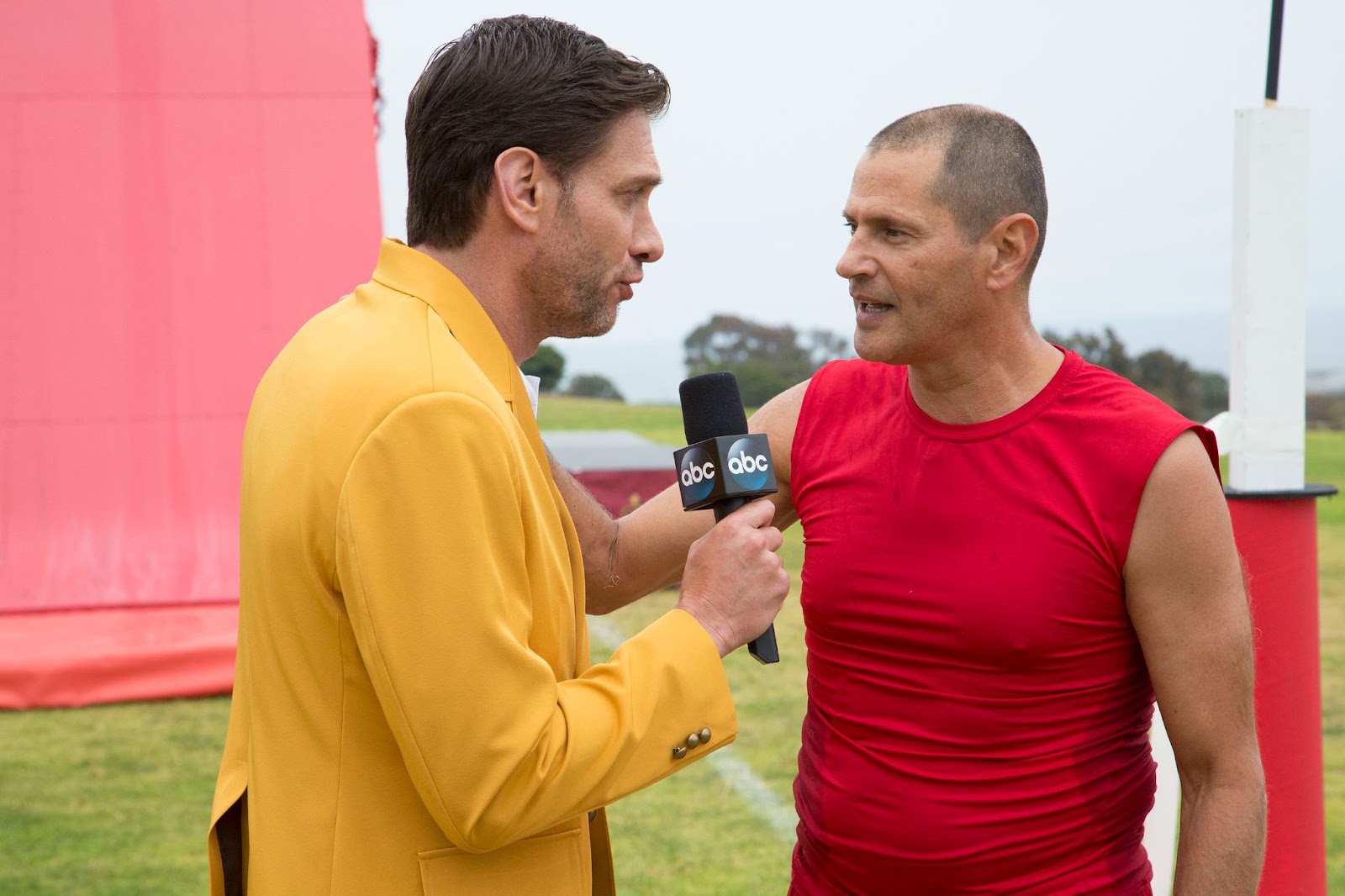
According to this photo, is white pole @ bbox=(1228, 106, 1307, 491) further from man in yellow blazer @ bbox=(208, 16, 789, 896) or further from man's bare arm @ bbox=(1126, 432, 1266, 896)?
man in yellow blazer @ bbox=(208, 16, 789, 896)

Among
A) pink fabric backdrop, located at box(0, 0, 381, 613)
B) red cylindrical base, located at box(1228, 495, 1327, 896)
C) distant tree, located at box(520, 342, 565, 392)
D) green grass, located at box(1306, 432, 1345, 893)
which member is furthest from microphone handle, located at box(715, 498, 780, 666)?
distant tree, located at box(520, 342, 565, 392)

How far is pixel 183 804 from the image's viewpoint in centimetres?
441

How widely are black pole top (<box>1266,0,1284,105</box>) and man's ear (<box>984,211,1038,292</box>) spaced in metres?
0.85

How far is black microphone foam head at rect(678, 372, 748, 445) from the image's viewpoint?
1825 millimetres

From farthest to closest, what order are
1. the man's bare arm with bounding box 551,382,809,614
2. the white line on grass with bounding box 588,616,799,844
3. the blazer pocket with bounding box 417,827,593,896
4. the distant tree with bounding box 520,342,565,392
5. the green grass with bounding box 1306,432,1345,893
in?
the distant tree with bounding box 520,342,565,392 < the white line on grass with bounding box 588,616,799,844 < the green grass with bounding box 1306,432,1345,893 < the man's bare arm with bounding box 551,382,809,614 < the blazer pocket with bounding box 417,827,593,896

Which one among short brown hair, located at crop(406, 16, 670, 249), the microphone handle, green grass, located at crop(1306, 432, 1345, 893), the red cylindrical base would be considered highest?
short brown hair, located at crop(406, 16, 670, 249)

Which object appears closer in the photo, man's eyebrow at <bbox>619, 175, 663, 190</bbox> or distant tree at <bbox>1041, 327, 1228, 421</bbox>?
man's eyebrow at <bbox>619, 175, 663, 190</bbox>

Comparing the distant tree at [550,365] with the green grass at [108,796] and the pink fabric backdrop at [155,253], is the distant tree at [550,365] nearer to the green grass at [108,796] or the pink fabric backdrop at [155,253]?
the pink fabric backdrop at [155,253]

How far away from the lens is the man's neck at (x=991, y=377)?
6.07 feet

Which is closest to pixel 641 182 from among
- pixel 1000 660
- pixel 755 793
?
pixel 1000 660

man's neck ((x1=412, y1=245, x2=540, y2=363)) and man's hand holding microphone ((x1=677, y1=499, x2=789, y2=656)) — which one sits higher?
man's neck ((x1=412, y1=245, x2=540, y2=363))

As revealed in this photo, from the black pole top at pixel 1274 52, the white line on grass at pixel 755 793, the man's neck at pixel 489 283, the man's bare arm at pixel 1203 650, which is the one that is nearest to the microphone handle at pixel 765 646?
the man's neck at pixel 489 283

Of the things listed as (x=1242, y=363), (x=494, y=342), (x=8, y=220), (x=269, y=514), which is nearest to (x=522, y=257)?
(x=494, y=342)

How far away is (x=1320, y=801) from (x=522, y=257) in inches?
78.3
